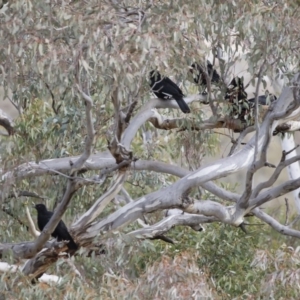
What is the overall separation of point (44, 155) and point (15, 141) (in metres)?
0.39

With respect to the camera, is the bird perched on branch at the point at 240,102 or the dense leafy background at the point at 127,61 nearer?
the dense leafy background at the point at 127,61


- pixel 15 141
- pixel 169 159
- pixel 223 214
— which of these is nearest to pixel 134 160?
pixel 223 214

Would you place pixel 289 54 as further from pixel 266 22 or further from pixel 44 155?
pixel 44 155

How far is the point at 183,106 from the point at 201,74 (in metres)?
0.32

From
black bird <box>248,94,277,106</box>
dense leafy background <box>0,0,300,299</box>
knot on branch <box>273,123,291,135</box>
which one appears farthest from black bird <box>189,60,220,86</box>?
knot on branch <box>273,123,291,135</box>

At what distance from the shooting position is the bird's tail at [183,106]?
7191mm

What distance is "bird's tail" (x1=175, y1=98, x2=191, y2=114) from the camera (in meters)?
7.19

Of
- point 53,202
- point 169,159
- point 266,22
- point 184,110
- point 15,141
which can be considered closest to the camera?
point 266,22

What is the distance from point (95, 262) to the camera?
21.6 ft

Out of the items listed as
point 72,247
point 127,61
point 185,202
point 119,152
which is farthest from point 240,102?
point 127,61

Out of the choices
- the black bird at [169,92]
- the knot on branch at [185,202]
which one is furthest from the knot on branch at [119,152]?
the black bird at [169,92]

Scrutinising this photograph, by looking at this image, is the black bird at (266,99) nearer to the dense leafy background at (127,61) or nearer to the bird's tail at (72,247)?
the dense leafy background at (127,61)

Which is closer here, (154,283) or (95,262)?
(154,283)

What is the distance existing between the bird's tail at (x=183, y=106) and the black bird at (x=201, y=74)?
220 mm
